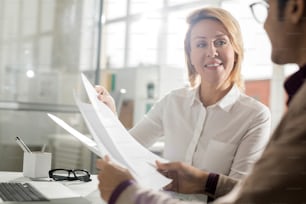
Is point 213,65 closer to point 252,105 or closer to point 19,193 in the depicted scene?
point 252,105

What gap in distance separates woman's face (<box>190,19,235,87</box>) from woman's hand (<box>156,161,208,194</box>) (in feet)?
1.50

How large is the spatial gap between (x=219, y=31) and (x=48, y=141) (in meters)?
1.31

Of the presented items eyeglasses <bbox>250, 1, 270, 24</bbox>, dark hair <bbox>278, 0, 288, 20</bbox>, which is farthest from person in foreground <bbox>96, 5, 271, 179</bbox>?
dark hair <bbox>278, 0, 288, 20</bbox>

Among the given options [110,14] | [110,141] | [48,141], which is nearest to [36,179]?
[110,141]

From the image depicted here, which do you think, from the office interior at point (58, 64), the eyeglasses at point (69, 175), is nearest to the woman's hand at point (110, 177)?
the eyeglasses at point (69, 175)

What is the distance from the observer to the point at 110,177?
68 cm

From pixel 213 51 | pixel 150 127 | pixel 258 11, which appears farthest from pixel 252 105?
pixel 258 11

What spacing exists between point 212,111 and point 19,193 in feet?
2.27

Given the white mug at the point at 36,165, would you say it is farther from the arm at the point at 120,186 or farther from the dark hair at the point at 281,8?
the dark hair at the point at 281,8

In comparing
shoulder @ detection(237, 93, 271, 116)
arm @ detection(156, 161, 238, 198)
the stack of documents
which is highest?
shoulder @ detection(237, 93, 271, 116)

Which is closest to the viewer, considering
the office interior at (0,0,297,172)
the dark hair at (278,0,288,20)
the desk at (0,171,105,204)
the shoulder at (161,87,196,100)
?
the dark hair at (278,0,288,20)

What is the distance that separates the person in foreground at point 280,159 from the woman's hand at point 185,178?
0.91 feet

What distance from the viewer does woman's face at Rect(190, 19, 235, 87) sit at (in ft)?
4.37

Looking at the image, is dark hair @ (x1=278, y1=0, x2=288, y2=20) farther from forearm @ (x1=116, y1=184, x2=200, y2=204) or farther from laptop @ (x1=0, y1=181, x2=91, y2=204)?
laptop @ (x1=0, y1=181, x2=91, y2=204)
